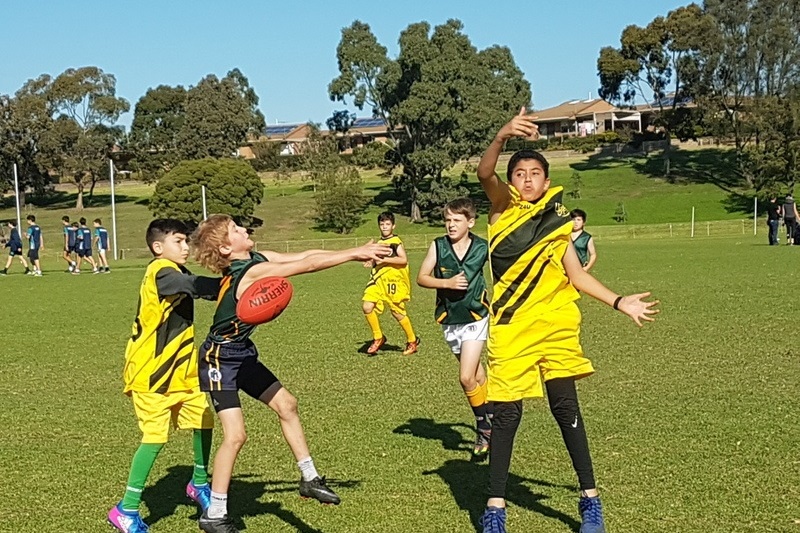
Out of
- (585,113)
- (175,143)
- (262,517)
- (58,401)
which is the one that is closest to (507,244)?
(262,517)

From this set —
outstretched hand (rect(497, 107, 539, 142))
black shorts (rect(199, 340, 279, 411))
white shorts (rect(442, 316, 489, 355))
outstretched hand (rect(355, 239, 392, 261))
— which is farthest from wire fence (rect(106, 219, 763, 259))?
outstretched hand (rect(355, 239, 392, 261))

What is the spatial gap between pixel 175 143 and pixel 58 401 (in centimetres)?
8585

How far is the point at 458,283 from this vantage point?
7.80m

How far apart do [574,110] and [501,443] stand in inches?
4698

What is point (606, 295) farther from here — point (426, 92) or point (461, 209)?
point (426, 92)

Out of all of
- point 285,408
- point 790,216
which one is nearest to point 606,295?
point 285,408

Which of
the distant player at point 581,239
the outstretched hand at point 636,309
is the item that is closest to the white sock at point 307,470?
the outstretched hand at point 636,309

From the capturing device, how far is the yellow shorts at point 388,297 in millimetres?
14406

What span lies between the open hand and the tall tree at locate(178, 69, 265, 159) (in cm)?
→ 8283

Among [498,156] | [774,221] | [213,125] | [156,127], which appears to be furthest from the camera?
[156,127]

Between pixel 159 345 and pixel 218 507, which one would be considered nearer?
pixel 218 507

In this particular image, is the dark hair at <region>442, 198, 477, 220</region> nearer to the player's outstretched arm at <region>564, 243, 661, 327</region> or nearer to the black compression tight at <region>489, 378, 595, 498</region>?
the player's outstretched arm at <region>564, 243, 661, 327</region>

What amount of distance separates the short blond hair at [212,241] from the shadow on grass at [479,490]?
7.59 feet

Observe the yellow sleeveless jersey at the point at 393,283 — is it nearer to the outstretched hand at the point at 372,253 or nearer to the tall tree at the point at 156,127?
the outstretched hand at the point at 372,253
